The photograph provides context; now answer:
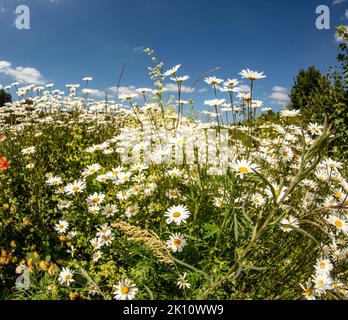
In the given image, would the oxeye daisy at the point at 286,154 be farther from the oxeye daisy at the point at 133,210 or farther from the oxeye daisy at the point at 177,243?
the oxeye daisy at the point at 133,210

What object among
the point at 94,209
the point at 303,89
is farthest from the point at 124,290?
the point at 303,89

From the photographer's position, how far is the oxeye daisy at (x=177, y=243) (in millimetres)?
1958

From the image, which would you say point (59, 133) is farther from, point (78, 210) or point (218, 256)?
point (218, 256)

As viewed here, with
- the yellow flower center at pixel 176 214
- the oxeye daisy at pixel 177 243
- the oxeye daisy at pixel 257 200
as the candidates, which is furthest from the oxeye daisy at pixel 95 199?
the oxeye daisy at pixel 257 200

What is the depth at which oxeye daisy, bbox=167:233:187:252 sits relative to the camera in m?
1.96

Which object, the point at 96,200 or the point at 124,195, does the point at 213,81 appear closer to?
the point at 124,195

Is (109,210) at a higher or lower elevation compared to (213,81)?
lower

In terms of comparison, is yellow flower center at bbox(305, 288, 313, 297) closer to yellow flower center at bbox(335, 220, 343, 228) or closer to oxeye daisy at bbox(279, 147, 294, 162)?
yellow flower center at bbox(335, 220, 343, 228)

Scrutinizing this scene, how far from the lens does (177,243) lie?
200 cm

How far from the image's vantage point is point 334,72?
15.2 ft

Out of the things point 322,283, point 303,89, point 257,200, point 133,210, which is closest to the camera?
point 322,283

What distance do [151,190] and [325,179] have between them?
141 centimetres

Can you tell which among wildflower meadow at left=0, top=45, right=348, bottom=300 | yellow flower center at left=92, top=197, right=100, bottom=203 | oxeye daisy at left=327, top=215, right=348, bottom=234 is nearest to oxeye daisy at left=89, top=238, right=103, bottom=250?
wildflower meadow at left=0, top=45, right=348, bottom=300

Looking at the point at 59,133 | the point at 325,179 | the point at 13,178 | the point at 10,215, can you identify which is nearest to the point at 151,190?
the point at 325,179
